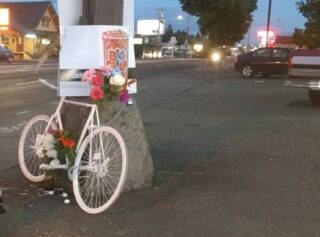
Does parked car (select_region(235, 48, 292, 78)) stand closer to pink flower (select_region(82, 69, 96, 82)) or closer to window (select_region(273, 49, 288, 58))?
window (select_region(273, 49, 288, 58))

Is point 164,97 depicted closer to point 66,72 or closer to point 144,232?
point 66,72

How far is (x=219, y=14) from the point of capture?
5178 centimetres

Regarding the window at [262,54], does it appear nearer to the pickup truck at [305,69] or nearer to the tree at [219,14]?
the pickup truck at [305,69]

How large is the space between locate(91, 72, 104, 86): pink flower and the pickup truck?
9.95 metres

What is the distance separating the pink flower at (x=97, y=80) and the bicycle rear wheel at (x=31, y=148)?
38.5 inches

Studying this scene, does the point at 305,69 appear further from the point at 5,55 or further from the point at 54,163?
the point at 5,55

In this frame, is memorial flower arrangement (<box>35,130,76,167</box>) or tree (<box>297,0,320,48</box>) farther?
tree (<box>297,0,320,48</box>)

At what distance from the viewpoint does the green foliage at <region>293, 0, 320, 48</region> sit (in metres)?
47.4

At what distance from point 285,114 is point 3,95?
8.42 metres

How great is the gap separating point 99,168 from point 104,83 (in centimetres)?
87

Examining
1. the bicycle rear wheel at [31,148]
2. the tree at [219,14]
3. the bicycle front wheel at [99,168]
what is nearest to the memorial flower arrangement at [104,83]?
the bicycle front wheel at [99,168]

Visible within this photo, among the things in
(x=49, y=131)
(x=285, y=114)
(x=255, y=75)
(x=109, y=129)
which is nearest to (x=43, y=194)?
(x=49, y=131)

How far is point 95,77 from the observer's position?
5.84 meters

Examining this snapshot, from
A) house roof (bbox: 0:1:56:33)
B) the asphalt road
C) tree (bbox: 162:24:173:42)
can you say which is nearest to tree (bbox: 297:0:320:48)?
house roof (bbox: 0:1:56:33)
